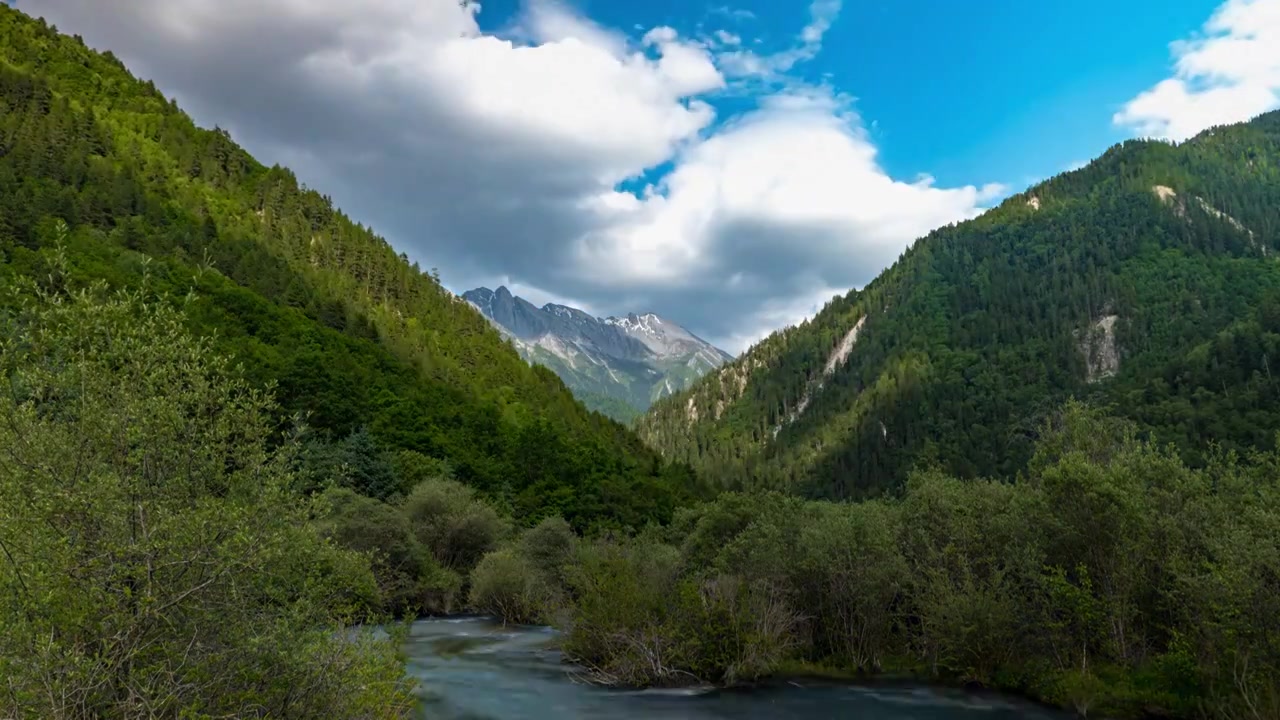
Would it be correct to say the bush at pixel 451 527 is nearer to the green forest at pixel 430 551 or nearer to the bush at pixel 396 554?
the green forest at pixel 430 551

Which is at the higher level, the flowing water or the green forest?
the green forest

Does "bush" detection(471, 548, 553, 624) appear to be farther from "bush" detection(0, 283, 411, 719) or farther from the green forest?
"bush" detection(0, 283, 411, 719)

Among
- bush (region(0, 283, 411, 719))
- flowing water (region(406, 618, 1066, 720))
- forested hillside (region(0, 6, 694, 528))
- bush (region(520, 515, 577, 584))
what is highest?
forested hillside (region(0, 6, 694, 528))

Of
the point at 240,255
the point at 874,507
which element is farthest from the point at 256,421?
the point at 240,255

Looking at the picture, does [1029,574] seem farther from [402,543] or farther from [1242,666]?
[402,543]

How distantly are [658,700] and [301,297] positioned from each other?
123m

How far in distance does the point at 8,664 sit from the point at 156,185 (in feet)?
570

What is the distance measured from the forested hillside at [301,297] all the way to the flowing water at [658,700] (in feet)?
127

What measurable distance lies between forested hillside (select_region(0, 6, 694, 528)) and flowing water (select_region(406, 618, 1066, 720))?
3857 cm

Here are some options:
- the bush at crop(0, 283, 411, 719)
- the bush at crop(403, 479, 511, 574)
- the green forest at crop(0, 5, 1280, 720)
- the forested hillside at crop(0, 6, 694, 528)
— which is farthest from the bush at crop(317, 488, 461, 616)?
the bush at crop(0, 283, 411, 719)

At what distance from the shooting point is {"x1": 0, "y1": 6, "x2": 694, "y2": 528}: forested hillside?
10419 cm

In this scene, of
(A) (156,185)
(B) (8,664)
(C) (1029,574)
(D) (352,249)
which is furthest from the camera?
(D) (352,249)

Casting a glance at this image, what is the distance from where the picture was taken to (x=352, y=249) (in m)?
185

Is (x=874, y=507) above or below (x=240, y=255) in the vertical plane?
below
